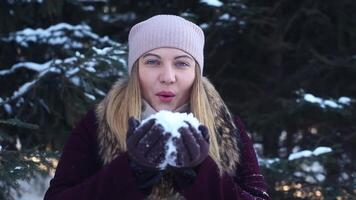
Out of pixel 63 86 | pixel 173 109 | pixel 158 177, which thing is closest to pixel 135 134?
pixel 158 177

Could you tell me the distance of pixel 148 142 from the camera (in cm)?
183

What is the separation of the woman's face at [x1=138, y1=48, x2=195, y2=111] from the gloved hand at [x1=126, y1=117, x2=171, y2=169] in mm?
396

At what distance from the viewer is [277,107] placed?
4969 millimetres

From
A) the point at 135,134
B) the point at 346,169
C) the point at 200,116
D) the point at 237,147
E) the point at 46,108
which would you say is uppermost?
the point at 135,134

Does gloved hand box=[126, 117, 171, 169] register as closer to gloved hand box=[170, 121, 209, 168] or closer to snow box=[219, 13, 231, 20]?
gloved hand box=[170, 121, 209, 168]

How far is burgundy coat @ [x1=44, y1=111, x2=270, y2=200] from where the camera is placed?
2.06 m

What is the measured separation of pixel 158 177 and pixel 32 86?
234 centimetres

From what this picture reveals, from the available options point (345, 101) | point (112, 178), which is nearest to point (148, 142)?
point (112, 178)

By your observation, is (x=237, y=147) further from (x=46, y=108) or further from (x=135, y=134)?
(x=46, y=108)

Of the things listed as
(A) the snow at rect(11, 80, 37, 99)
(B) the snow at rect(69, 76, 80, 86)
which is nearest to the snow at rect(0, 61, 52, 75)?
(A) the snow at rect(11, 80, 37, 99)

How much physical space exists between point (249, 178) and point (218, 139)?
0.67 feet

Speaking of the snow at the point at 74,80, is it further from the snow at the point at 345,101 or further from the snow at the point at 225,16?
the snow at the point at 345,101

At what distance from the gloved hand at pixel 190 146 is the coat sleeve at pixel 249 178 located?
392 mm

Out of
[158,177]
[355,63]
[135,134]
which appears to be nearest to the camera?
[135,134]
